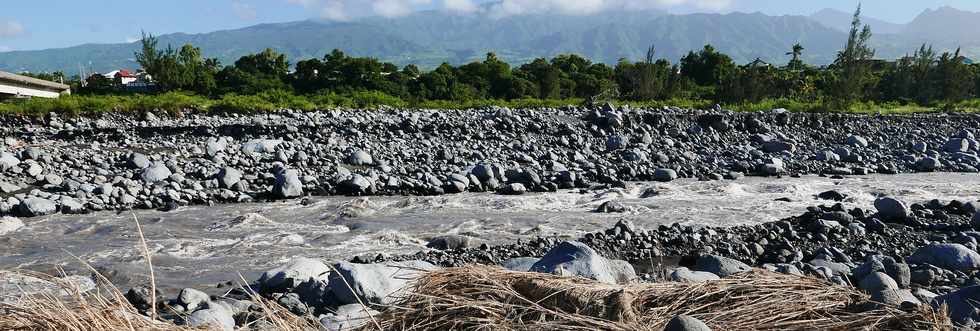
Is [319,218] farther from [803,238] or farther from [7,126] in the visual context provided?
[7,126]

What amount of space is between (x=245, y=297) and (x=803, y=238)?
5.16 m

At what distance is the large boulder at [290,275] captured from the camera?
4.76 m

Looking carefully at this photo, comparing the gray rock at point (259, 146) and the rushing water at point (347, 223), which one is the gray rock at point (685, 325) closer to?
the rushing water at point (347, 223)

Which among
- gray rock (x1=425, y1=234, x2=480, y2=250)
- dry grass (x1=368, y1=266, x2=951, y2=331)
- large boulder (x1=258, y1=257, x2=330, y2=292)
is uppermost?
dry grass (x1=368, y1=266, x2=951, y2=331)

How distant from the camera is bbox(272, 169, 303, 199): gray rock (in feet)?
29.1

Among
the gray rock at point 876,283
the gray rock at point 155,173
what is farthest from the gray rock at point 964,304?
the gray rock at point 155,173

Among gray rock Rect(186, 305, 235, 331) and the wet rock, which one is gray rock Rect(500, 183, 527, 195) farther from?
gray rock Rect(186, 305, 235, 331)

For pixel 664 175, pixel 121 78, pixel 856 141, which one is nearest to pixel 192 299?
pixel 664 175

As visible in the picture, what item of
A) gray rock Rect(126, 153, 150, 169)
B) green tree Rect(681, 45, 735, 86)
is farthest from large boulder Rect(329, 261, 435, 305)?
green tree Rect(681, 45, 735, 86)

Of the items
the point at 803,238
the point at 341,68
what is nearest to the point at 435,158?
the point at 803,238

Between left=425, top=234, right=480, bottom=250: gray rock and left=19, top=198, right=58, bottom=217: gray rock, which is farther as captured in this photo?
left=19, top=198, right=58, bottom=217: gray rock

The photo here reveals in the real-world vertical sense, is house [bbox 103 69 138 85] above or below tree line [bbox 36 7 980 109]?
below

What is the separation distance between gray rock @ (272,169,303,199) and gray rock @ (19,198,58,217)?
2.45 metres

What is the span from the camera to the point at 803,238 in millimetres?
6676
